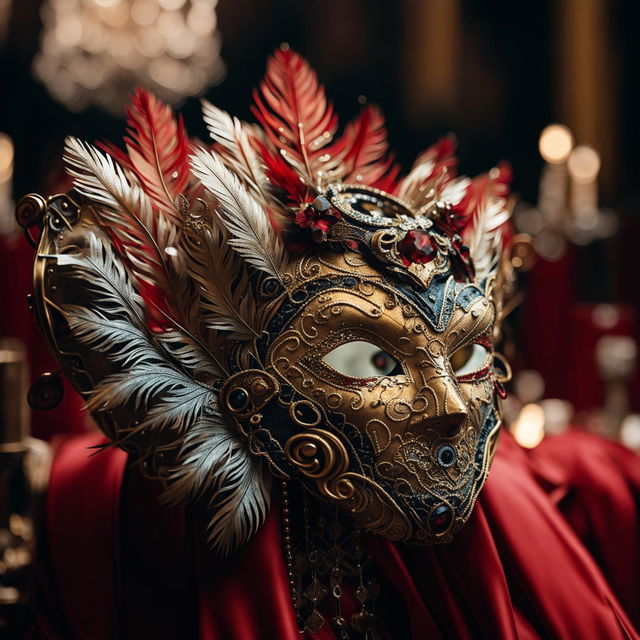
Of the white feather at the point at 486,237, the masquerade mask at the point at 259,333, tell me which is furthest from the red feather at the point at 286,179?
the white feather at the point at 486,237

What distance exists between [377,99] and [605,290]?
1.73m

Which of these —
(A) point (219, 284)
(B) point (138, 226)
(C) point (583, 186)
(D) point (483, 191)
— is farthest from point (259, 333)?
(C) point (583, 186)

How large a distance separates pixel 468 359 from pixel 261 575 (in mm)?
344

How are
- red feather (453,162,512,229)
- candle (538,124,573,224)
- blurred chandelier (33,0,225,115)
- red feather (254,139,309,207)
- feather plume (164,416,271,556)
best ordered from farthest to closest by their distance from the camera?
blurred chandelier (33,0,225,115), candle (538,124,573,224), red feather (453,162,512,229), red feather (254,139,309,207), feather plume (164,416,271,556)

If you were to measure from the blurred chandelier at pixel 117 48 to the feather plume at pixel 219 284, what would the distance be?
2.04 metres

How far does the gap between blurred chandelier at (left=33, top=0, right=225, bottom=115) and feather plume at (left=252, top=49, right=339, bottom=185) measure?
1.88 m

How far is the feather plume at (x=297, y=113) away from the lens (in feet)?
2.98

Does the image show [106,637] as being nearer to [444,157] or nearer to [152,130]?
[152,130]

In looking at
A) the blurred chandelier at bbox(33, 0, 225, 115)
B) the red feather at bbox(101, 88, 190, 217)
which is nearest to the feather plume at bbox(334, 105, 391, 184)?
the red feather at bbox(101, 88, 190, 217)

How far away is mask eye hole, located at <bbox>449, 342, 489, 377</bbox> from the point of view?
88 cm

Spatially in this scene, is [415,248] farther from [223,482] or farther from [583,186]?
[583,186]

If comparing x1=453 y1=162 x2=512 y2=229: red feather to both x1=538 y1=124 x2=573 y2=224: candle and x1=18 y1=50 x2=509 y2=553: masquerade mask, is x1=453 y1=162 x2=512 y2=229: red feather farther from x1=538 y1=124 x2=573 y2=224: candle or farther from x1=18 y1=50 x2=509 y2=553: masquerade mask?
x1=538 y1=124 x2=573 y2=224: candle

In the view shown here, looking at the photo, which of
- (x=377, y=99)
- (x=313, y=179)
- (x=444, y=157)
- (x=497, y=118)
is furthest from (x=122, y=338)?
(x=497, y=118)

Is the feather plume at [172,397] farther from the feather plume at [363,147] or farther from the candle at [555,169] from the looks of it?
the candle at [555,169]
